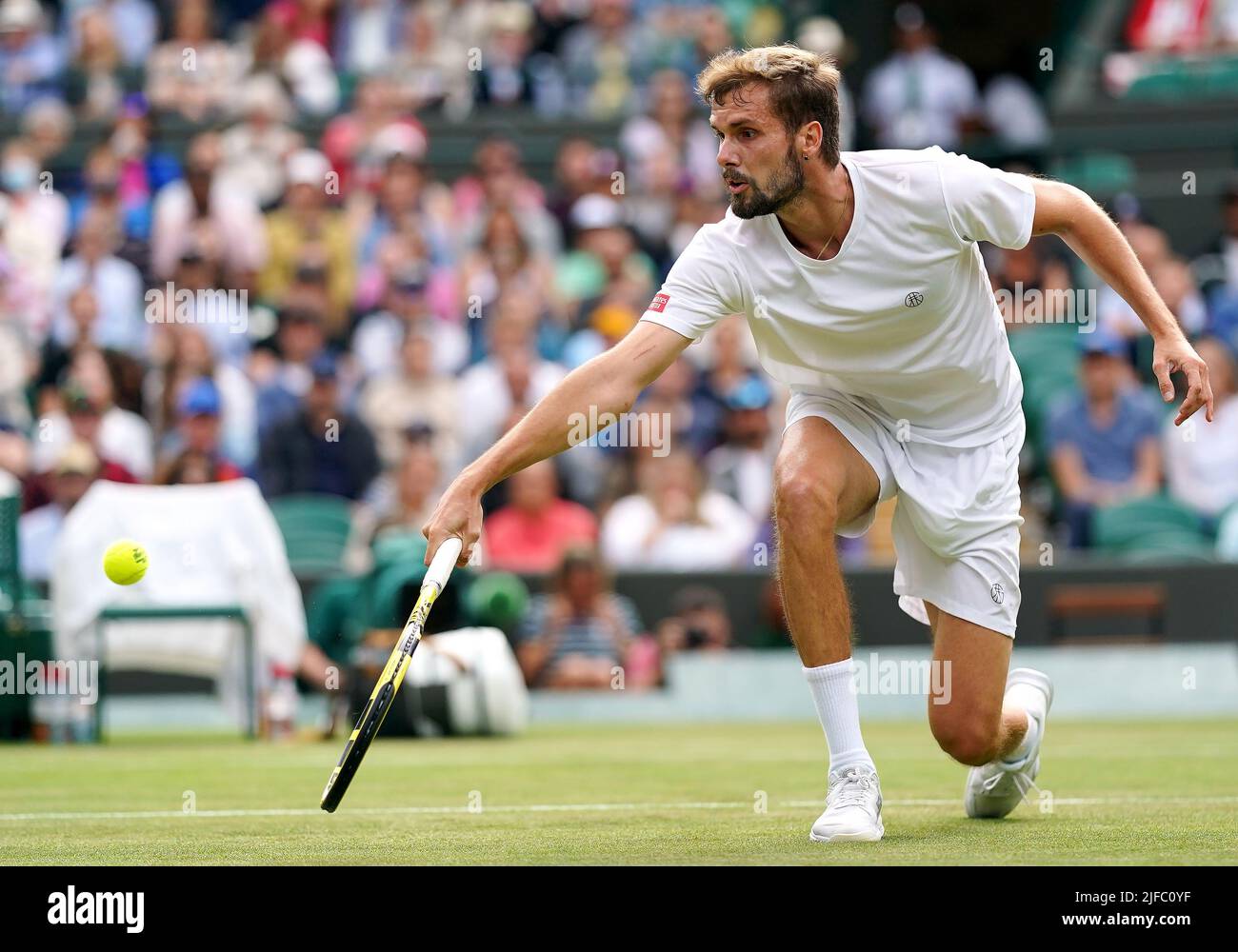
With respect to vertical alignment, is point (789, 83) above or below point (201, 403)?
above

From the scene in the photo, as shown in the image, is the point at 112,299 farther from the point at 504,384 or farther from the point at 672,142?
the point at 672,142

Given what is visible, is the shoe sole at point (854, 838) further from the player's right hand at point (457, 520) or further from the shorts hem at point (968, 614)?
the player's right hand at point (457, 520)

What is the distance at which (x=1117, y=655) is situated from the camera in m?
13.0

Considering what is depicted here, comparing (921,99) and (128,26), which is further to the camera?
(128,26)

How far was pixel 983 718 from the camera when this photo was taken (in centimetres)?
634

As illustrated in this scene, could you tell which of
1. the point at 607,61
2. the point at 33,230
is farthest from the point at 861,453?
the point at 607,61

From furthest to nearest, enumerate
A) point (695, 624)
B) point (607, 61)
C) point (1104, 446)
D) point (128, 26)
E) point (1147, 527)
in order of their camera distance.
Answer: point (128, 26) < point (607, 61) < point (1104, 446) < point (1147, 527) < point (695, 624)

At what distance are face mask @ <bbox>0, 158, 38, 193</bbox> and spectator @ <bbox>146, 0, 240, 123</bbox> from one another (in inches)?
60.0

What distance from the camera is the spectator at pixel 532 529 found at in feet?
44.4

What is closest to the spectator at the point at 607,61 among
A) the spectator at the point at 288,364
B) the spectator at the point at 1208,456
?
the spectator at the point at 288,364

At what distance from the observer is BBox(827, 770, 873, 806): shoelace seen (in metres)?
5.96

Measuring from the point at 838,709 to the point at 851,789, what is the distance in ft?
0.82
